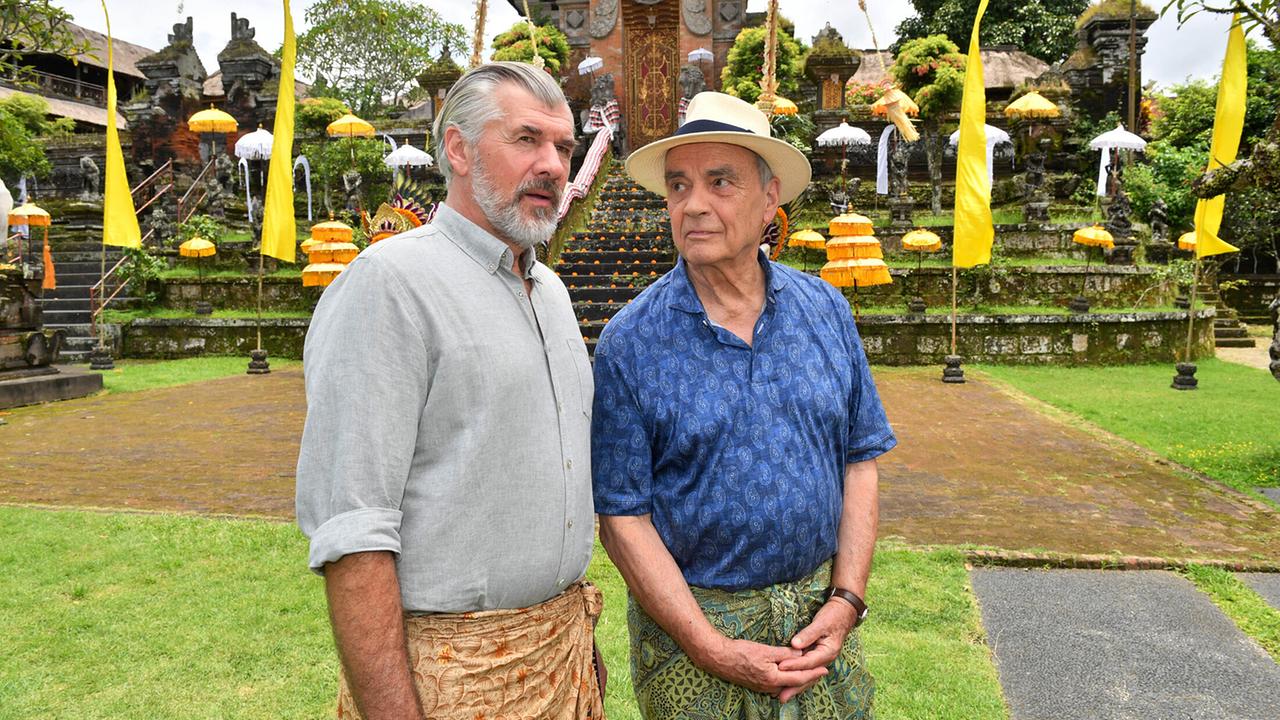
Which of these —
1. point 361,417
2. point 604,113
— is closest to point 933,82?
point 604,113

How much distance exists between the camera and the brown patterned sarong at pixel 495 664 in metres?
1.49

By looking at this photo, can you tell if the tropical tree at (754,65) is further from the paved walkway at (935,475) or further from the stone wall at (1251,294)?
the stone wall at (1251,294)

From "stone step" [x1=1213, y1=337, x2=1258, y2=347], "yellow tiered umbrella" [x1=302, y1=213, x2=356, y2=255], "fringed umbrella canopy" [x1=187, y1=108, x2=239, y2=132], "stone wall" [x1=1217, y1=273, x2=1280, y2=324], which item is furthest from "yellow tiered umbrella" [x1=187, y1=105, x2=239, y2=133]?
"stone wall" [x1=1217, y1=273, x2=1280, y2=324]

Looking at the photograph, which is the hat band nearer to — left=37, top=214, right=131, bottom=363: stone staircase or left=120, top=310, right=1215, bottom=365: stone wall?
left=120, top=310, right=1215, bottom=365: stone wall

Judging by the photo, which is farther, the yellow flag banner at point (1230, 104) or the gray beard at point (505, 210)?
the yellow flag banner at point (1230, 104)

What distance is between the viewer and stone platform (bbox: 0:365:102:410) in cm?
967

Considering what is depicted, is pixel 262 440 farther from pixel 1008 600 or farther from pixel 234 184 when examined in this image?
pixel 234 184

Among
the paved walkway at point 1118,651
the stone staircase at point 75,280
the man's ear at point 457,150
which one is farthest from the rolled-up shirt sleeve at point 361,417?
the stone staircase at point 75,280

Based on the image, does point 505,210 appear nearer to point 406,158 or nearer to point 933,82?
point 933,82

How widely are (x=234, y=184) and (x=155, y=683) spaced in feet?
71.6

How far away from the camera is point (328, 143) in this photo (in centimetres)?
2095

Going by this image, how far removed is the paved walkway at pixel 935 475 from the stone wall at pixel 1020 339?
9.88 ft

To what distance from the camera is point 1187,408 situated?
9.05 m

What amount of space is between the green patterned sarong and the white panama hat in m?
1.00
